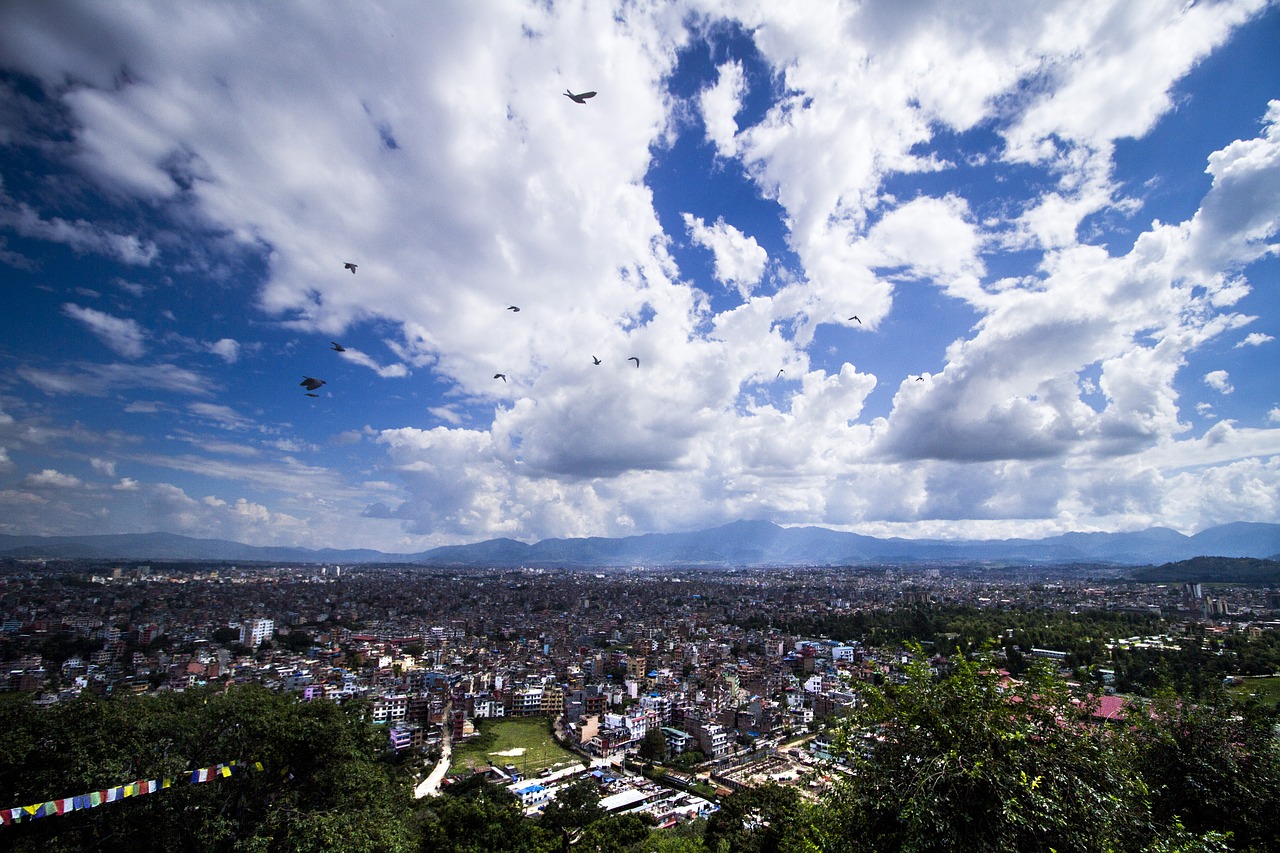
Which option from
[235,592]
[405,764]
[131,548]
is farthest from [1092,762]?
[131,548]

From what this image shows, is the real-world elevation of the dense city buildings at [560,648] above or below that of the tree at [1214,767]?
below

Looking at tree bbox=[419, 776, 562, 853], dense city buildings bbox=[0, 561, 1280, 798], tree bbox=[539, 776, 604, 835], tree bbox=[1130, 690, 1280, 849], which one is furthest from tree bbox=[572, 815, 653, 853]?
tree bbox=[1130, 690, 1280, 849]

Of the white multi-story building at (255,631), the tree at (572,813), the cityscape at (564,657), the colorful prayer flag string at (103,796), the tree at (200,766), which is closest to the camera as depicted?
the colorful prayer flag string at (103,796)

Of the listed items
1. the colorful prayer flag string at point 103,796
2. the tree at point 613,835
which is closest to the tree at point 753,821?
the tree at point 613,835

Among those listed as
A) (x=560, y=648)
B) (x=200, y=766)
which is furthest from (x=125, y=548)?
(x=200, y=766)

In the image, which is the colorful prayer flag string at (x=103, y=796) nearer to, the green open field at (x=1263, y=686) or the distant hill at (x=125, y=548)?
the green open field at (x=1263, y=686)

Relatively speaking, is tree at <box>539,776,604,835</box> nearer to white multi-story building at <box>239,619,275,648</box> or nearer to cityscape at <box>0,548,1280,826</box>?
cityscape at <box>0,548,1280,826</box>

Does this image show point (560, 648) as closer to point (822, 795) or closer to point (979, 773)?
point (822, 795)
